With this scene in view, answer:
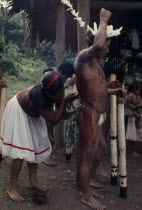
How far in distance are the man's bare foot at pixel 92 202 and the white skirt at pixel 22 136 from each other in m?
0.70

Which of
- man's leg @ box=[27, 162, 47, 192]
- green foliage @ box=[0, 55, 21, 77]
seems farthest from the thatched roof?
green foliage @ box=[0, 55, 21, 77]

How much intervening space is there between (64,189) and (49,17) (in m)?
4.08

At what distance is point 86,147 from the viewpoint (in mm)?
3408

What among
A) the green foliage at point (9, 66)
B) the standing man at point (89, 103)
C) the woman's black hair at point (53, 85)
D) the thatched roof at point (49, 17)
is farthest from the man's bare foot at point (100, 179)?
the green foliage at point (9, 66)

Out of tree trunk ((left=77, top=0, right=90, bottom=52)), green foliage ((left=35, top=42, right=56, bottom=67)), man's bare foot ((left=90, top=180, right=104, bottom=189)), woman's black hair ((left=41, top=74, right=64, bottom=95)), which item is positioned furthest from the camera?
green foliage ((left=35, top=42, right=56, bottom=67))

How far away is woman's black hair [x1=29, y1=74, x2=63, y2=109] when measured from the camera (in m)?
2.97

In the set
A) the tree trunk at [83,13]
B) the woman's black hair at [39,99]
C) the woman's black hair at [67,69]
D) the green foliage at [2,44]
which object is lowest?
the woman's black hair at [39,99]

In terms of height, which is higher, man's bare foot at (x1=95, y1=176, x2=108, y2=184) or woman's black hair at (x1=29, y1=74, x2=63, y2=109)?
woman's black hair at (x1=29, y1=74, x2=63, y2=109)

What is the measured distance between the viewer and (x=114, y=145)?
150 inches

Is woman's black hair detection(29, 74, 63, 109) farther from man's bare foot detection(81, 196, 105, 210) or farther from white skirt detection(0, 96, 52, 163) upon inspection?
man's bare foot detection(81, 196, 105, 210)

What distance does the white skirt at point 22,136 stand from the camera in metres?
3.31

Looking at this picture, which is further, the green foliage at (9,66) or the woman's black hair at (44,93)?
the green foliage at (9,66)

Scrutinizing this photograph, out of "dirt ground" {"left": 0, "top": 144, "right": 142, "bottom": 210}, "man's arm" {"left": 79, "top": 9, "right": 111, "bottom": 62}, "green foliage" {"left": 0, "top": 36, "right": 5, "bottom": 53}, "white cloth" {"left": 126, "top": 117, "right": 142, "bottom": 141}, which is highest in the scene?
"green foliage" {"left": 0, "top": 36, "right": 5, "bottom": 53}

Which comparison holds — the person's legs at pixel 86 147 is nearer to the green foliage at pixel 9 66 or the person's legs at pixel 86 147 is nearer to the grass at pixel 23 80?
the grass at pixel 23 80
